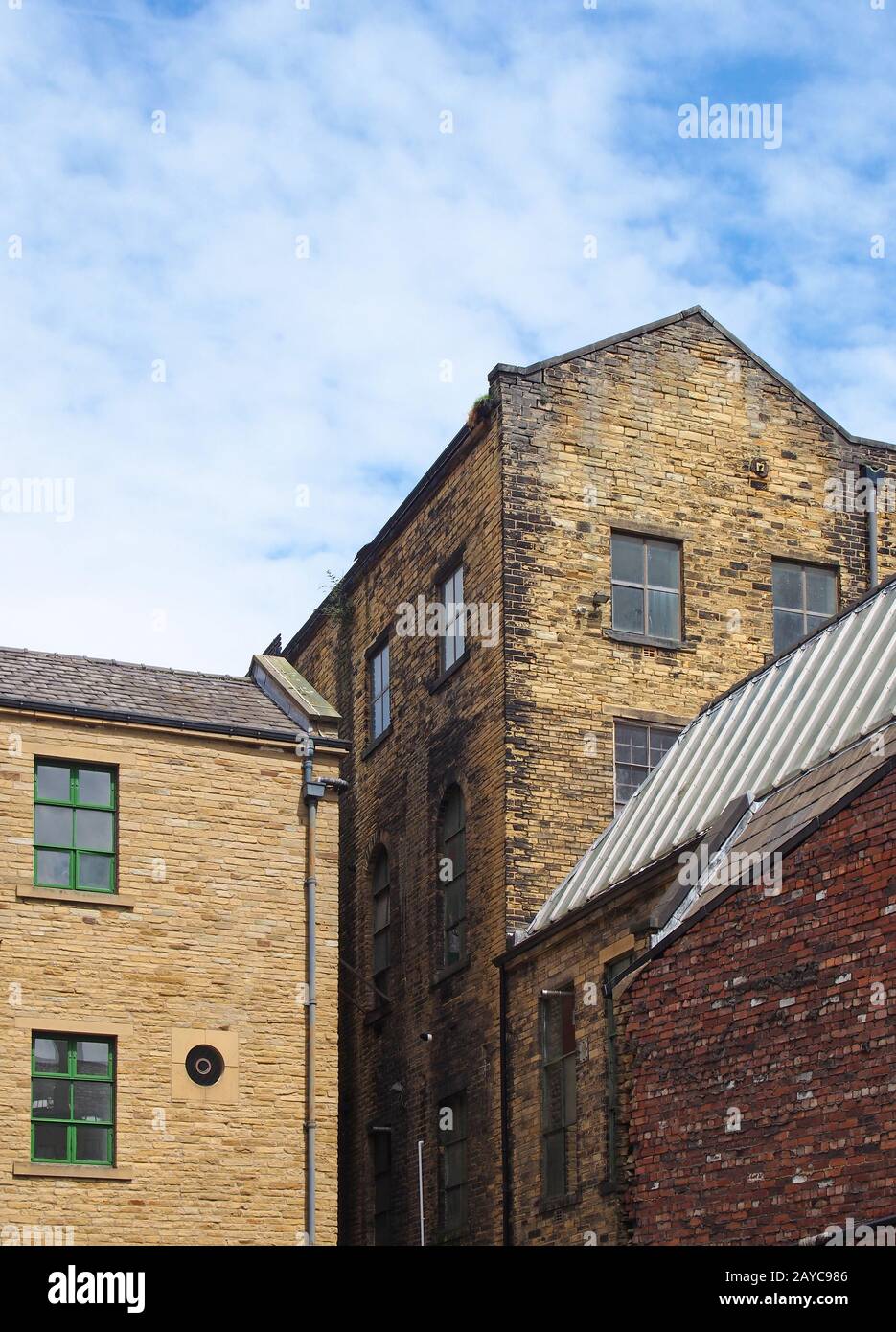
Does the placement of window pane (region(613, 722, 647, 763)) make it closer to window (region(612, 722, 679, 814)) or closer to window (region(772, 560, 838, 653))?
window (region(612, 722, 679, 814))

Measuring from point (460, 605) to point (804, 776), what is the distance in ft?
33.9

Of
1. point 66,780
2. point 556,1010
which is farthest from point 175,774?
point 556,1010

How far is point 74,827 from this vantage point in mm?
24859

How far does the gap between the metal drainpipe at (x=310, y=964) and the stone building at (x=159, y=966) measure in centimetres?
4

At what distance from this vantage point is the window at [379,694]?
31734 mm

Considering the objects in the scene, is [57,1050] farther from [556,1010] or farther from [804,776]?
[804,776]

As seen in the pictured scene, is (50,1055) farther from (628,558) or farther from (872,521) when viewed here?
(872,521)

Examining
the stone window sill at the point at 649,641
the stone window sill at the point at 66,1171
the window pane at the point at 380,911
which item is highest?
the stone window sill at the point at 649,641

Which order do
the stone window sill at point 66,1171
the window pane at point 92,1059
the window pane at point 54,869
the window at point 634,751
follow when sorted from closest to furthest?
the stone window sill at point 66,1171 → the window pane at point 92,1059 → the window pane at point 54,869 → the window at point 634,751

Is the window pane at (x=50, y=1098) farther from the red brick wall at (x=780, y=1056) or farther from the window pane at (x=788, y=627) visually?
the window pane at (x=788, y=627)

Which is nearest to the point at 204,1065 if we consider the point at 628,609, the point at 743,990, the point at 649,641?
the point at 649,641

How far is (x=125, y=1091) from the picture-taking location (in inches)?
938

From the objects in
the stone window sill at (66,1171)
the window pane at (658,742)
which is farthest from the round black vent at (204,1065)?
the window pane at (658,742)

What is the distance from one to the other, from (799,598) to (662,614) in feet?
7.39
